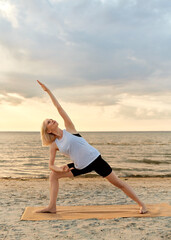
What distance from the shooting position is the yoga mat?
4.86 meters

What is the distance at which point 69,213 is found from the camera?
516cm

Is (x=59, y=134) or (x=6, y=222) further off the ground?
(x=59, y=134)

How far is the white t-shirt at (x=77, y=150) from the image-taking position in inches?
181

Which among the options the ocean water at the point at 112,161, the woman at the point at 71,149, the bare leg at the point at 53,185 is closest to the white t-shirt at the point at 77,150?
the woman at the point at 71,149

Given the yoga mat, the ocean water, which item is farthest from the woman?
the ocean water

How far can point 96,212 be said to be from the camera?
5.26 metres

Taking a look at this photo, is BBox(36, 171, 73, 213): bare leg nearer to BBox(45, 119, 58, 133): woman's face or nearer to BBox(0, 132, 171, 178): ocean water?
BBox(45, 119, 58, 133): woman's face

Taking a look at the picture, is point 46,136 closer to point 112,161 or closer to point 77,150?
point 77,150

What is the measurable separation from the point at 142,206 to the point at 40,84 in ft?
10.6

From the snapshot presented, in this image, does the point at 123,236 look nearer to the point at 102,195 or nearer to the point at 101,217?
the point at 101,217

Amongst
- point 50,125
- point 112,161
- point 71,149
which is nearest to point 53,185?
point 71,149

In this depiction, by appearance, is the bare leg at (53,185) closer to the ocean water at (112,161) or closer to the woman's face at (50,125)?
the woman's face at (50,125)

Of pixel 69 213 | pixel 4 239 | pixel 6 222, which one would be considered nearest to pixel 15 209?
pixel 6 222

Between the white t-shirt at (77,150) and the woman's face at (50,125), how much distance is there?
275 millimetres
